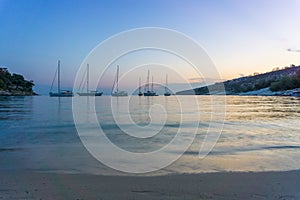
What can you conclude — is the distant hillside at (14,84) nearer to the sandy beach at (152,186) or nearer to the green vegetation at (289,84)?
the green vegetation at (289,84)

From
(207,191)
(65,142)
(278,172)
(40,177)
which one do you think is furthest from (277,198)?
(65,142)

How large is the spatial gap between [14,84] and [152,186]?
167235mm

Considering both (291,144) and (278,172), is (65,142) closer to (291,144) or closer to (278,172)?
(278,172)

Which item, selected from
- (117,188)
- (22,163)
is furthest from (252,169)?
(22,163)

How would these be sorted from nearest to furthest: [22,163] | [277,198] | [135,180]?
[277,198]
[135,180]
[22,163]

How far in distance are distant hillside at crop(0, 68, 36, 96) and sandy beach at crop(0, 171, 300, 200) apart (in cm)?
14200

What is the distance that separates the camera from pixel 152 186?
22.7ft

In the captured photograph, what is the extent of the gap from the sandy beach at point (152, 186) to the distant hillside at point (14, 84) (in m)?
142

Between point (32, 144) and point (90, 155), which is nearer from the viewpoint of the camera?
point (90, 155)

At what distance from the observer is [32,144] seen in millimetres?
13148

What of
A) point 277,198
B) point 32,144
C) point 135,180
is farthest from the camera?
point 32,144

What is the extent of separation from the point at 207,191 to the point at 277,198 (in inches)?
53.8

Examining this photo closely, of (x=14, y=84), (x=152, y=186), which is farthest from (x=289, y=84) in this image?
(x=152, y=186)

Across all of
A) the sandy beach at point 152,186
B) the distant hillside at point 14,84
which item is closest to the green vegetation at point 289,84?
the distant hillside at point 14,84
